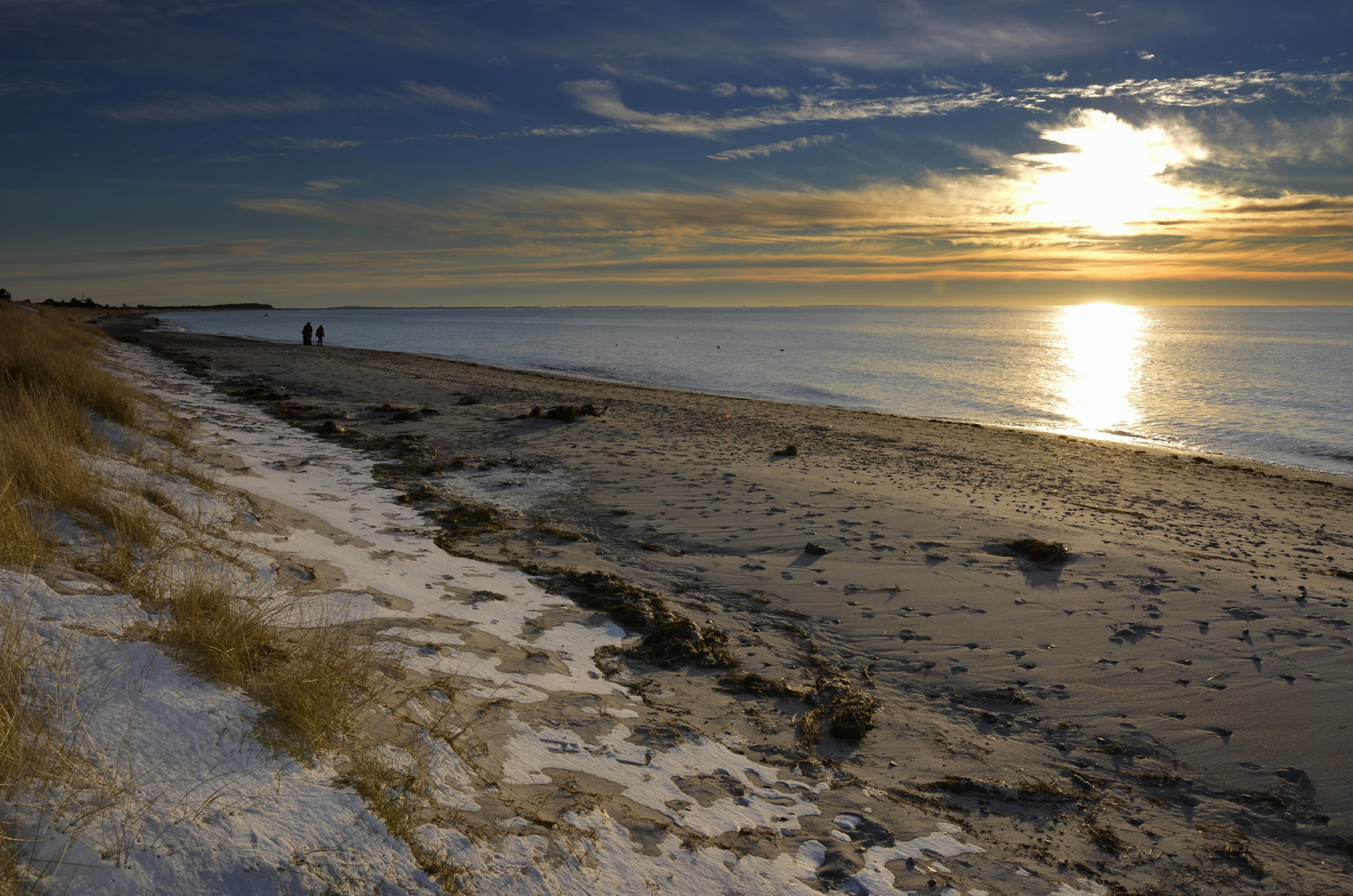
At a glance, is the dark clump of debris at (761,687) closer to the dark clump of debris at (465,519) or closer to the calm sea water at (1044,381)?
the dark clump of debris at (465,519)

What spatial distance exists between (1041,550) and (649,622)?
4.89 meters

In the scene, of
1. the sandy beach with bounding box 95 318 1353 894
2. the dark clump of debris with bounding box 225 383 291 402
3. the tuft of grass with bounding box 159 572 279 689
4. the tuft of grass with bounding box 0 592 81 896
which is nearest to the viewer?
the tuft of grass with bounding box 0 592 81 896

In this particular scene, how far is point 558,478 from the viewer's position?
11.7m

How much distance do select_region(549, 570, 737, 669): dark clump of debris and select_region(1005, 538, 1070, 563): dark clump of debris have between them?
13.9 feet

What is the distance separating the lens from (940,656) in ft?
20.0

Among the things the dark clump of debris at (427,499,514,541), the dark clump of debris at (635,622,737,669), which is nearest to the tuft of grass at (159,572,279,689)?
the dark clump of debris at (635,622,737,669)

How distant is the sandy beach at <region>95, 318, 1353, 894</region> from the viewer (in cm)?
383

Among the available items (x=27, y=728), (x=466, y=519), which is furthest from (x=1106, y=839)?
(x=466, y=519)

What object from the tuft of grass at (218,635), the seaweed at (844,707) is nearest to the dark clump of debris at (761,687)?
the seaweed at (844,707)

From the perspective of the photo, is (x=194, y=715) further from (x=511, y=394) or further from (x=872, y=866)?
(x=511, y=394)

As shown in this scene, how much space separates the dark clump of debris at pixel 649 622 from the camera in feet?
18.9

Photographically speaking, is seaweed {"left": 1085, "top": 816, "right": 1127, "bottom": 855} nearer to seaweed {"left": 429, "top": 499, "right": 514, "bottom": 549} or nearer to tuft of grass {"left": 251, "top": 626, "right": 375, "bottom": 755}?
tuft of grass {"left": 251, "top": 626, "right": 375, "bottom": 755}

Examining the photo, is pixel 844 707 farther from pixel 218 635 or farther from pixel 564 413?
pixel 564 413

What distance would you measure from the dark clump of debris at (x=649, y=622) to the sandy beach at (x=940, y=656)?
1.8 inches
